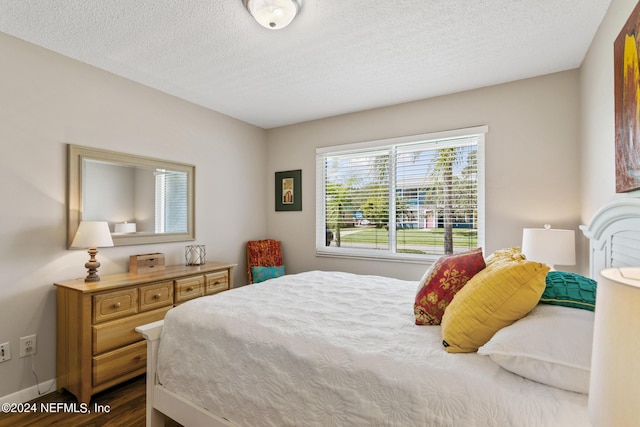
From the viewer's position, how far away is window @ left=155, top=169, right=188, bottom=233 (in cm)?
308

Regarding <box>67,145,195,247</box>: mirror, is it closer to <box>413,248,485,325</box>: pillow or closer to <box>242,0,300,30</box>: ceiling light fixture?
<box>242,0,300,30</box>: ceiling light fixture

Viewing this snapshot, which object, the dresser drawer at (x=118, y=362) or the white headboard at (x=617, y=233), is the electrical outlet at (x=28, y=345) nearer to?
the dresser drawer at (x=118, y=362)

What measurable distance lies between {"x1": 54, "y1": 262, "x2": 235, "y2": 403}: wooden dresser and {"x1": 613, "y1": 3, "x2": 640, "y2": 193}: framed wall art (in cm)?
309

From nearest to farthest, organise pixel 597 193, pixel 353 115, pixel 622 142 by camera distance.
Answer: pixel 622 142 < pixel 597 193 < pixel 353 115

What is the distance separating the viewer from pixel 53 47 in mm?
2291

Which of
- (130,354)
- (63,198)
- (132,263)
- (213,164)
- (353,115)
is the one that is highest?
(353,115)

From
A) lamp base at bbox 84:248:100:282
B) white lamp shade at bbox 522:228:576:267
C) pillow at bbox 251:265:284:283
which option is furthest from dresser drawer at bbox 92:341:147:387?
white lamp shade at bbox 522:228:576:267

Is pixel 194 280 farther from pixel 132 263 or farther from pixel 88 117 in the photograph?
pixel 88 117

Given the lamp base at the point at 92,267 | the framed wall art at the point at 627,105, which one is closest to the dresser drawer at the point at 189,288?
the lamp base at the point at 92,267

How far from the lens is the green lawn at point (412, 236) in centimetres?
311

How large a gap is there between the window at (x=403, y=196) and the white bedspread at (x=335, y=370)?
4.78 feet

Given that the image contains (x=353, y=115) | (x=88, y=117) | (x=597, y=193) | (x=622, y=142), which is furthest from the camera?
(x=353, y=115)

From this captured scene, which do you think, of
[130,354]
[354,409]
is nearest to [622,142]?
[354,409]

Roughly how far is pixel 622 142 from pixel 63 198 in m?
3.63
